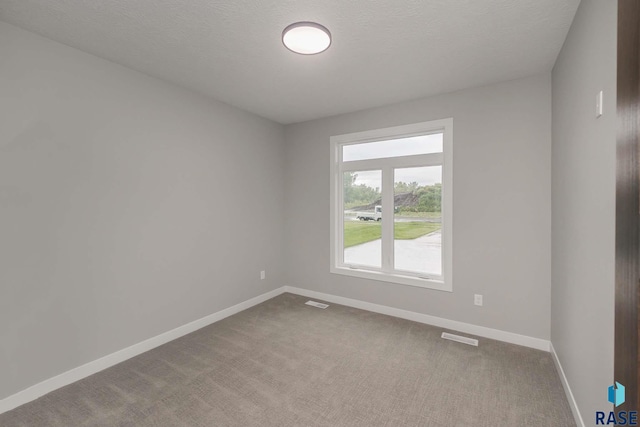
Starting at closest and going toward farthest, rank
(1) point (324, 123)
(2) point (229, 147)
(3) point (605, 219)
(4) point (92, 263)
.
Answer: (3) point (605, 219), (4) point (92, 263), (2) point (229, 147), (1) point (324, 123)

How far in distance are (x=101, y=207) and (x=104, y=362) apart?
1.33 m

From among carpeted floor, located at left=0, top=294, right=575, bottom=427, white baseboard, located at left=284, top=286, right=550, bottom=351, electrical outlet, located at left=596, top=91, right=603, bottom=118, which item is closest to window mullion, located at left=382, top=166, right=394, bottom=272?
white baseboard, located at left=284, top=286, right=550, bottom=351

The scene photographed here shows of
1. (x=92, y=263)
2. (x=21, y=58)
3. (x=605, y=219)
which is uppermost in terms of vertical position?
(x=21, y=58)

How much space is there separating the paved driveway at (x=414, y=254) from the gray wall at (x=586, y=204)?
3.81 feet

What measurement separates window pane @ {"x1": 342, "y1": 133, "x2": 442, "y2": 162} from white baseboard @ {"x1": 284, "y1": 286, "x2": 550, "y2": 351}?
1.94 m

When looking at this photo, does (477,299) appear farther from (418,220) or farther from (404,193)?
(404,193)

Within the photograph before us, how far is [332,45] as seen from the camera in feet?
7.29

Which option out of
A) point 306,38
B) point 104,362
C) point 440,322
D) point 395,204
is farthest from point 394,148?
point 104,362

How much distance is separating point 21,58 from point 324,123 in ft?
9.86

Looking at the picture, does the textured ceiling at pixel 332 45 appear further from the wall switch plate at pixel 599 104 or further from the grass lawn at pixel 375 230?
the grass lawn at pixel 375 230

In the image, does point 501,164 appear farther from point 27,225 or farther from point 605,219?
point 27,225

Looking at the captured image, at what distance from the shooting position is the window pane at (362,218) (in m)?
3.83

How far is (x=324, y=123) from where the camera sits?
160 inches

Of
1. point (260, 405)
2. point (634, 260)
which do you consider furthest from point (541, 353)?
point (260, 405)
